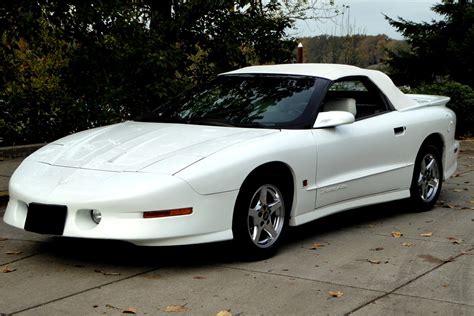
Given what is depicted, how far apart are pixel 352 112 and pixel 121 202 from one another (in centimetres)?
278

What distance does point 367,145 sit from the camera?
22.4ft

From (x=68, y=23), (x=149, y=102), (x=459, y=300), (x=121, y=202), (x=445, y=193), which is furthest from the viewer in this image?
(x=149, y=102)

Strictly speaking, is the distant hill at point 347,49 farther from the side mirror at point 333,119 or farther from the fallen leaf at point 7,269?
the fallen leaf at point 7,269

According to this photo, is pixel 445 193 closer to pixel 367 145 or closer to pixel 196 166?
pixel 367 145

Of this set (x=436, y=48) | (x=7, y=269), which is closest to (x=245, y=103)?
(x=7, y=269)

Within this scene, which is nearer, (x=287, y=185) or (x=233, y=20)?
(x=287, y=185)

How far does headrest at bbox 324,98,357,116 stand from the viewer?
709 centimetres

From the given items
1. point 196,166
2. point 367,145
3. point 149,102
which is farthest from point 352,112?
point 149,102

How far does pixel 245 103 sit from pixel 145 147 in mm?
1221

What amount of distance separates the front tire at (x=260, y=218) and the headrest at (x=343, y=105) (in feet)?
4.68

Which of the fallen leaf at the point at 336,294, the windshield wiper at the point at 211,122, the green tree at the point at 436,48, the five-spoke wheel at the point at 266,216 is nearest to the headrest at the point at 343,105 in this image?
the windshield wiper at the point at 211,122

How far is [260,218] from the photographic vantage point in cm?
580

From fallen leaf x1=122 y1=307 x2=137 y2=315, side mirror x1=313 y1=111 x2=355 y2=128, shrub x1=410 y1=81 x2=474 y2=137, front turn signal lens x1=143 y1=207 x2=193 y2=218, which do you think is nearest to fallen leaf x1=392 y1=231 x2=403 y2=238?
side mirror x1=313 y1=111 x2=355 y2=128

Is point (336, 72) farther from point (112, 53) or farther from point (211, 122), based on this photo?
point (112, 53)
